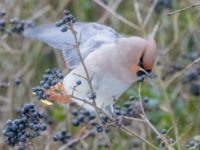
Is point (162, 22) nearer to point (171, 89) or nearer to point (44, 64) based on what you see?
point (171, 89)

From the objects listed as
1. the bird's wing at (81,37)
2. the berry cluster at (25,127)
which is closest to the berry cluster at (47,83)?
the berry cluster at (25,127)

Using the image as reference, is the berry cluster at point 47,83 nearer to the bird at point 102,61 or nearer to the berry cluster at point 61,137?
the bird at point 102,61

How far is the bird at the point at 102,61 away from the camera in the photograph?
3.28 metres

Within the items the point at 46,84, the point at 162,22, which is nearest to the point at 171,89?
the point at 162,22

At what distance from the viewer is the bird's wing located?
11.6 ft

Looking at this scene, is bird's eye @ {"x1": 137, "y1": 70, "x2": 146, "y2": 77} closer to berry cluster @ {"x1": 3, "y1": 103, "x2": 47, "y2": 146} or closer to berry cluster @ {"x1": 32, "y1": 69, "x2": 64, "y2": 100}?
berry cluster @ {"x1": 32, "y1": 69, "x2": 64, "y2": 100}

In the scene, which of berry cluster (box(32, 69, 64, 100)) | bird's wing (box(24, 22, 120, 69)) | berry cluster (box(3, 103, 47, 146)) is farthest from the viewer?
bird's wing (box(24, 22, 120, 69))

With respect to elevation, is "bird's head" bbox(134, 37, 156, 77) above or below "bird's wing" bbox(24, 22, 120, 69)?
below

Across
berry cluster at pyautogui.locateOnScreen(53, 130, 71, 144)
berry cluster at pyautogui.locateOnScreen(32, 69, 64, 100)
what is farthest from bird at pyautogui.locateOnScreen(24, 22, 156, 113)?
berry cluster at pyautogui.locateOnScreen(32, 69, 64, 100)

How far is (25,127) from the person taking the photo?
270cm

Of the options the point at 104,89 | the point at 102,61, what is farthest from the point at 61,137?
the point at 102,61

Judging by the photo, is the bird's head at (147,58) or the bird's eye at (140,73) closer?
the bird's head at (147,58)

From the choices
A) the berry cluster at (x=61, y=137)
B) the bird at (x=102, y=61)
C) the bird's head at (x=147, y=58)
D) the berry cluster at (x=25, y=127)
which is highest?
the bird at (x=102, y=61)

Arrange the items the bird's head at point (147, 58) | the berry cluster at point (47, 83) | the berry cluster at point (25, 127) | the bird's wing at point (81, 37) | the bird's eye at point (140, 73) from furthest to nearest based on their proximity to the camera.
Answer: the bird's wing at point (81, 37)
the bird's eye at point (140, 73)
the bird's head at point (147, 58)
the berry cluster at point (47, 83)
the berry cluster at point (25, 127)
